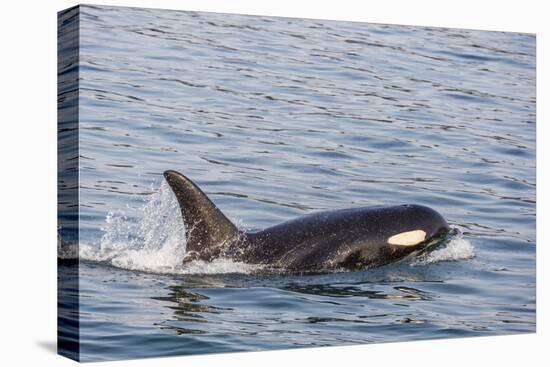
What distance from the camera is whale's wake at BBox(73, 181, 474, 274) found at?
45.2 ft

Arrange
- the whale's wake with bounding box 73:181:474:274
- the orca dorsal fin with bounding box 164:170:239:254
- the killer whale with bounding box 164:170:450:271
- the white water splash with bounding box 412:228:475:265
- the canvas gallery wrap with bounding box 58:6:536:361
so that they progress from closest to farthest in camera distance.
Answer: the canvas gallery wrap with bounding box 58:6:536:361
the orca dorsal fin with bounding box 164:170:239:254
the whale's wake with bounding box 73:181:474:274
the killer whale with bounding box 164:170:450:271
the white water splash with bounding box 412:228:475:265

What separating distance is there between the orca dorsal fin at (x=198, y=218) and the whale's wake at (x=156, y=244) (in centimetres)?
23

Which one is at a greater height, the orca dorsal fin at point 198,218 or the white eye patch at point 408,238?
the orca dorsal fin at point 198,218

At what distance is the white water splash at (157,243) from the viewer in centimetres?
1384

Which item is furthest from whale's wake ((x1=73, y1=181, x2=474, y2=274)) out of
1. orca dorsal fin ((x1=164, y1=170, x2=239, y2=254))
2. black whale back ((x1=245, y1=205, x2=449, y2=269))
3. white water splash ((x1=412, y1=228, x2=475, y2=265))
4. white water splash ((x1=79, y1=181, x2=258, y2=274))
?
white water splash ((x1=412, y1=228, x2=475, y2=265))

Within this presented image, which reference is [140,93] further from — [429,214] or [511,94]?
[511,94]

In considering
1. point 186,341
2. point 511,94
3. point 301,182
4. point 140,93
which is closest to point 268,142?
point 301,182

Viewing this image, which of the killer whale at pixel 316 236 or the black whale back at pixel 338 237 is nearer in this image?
the killer whale at pixel 316 236

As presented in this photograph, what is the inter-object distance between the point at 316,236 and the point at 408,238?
4.03ft

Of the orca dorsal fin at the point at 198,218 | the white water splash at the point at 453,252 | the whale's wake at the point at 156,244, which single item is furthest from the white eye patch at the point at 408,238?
the orca dorsal fin at the point at 198,218

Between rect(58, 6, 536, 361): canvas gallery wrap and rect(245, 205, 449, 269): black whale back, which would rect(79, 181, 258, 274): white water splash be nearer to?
rect(58, 6, 536, 361): canvas gallery wrap

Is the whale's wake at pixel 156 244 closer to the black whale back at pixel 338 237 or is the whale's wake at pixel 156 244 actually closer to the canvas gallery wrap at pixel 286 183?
the canvas gallery wrap at pixel 286 183

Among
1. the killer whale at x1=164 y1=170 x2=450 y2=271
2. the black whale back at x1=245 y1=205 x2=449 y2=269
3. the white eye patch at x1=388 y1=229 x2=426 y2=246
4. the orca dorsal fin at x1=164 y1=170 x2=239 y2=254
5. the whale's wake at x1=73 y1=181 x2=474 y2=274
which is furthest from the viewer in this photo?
the white eye patch at x1=388 y1=229 x2=426 y2=246

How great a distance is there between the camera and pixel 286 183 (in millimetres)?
14562
